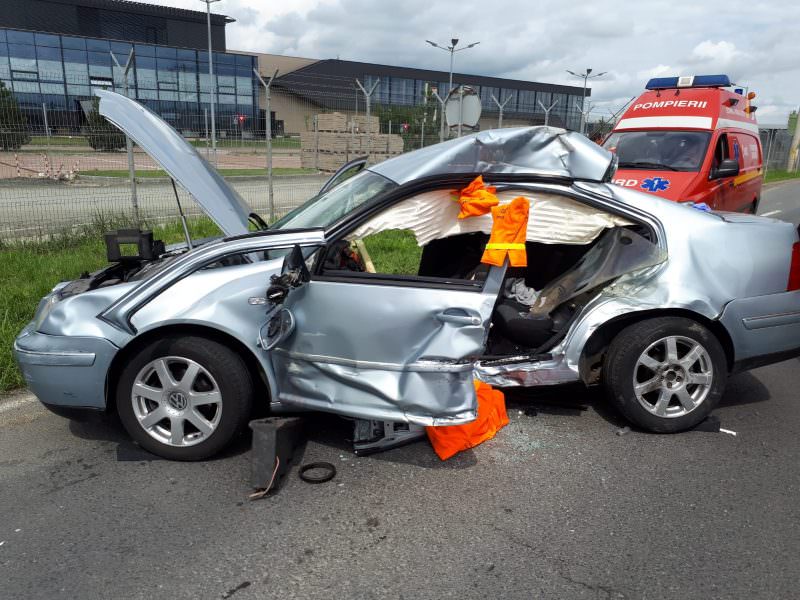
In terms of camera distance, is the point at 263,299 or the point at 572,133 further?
the point at 572,133

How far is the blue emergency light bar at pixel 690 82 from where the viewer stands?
9.50 meters

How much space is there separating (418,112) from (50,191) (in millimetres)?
12562

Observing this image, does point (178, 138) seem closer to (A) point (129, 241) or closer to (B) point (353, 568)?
(A) point (129, 241)

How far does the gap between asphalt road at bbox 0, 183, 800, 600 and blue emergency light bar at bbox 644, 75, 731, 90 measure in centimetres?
714

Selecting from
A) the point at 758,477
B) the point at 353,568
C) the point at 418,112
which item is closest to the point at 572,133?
the point at 758,477

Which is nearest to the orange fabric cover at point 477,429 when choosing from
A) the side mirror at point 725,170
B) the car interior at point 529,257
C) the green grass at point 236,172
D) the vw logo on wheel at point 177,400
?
the car interior at point 529,257

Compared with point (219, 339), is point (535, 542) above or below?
below

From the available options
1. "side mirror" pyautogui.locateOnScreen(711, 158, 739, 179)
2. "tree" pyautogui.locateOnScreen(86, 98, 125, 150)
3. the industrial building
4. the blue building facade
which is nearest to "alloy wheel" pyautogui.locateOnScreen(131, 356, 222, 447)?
the industrial building

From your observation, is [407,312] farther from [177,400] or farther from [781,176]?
[781,176]

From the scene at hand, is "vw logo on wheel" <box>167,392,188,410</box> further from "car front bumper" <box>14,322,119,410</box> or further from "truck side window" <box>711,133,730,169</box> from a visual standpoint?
"truck side window" <box>711,133,730,169</box>

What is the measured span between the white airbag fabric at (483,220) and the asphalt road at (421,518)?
121 cm

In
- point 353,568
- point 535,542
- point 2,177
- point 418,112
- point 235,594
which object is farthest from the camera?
point 418,112

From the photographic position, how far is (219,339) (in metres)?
3.45

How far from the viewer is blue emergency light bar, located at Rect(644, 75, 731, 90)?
950cm
